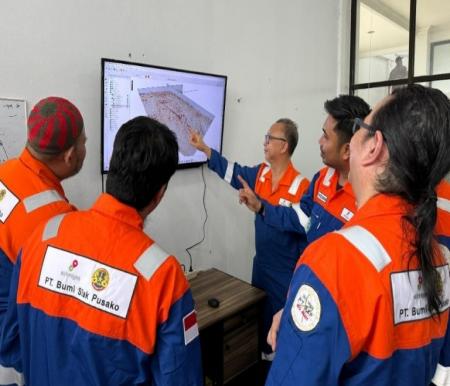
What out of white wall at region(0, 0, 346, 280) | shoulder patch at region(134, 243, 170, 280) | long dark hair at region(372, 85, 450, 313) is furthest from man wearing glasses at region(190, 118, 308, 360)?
long dark hair at region(372, 85, 450, 313)

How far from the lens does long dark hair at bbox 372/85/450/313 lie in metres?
0.71

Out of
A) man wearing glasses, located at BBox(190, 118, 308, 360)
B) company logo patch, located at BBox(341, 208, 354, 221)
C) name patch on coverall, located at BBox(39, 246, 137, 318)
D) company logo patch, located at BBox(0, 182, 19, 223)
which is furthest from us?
man wearing glasses, located at BBox(190, 118, 308, 360)

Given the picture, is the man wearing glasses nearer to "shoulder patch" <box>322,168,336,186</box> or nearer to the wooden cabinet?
the wooden cabinet

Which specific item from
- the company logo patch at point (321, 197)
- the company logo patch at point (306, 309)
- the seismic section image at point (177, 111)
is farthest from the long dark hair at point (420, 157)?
the seismic section image at point (177, 111)

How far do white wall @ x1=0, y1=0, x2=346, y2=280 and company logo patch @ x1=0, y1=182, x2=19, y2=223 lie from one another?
0.73 metres

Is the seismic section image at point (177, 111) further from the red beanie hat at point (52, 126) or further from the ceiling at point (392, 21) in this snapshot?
the ceiling at point (392, 21)

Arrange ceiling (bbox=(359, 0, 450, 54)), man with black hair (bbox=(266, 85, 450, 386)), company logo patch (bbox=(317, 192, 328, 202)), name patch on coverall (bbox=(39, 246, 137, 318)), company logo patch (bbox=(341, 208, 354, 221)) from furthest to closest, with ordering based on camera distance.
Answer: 1. ceiling (bbox=(359, 0, 450, 54))
2. company logo patch (bbox=(317, 192, 328, 202))
3. company logo patch (bbox=(341, 208, 354, 221))
4. name patch on coverall (bbox=(39, 246, 137, 318))
5. man with black hair (bbox=(266, 85, 450, 386))

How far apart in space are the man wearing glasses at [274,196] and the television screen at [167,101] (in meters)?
0.10

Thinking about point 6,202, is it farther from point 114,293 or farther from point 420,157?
point 420,157

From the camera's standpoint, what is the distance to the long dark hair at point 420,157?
2.34 ft

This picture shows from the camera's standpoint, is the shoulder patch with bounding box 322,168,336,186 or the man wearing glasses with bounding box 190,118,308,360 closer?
the shoulder patch with bounding box 322,168,336,186

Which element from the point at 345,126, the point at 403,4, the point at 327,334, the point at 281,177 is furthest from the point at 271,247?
the point at 403,4

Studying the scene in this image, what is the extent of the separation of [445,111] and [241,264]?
92.8 inches

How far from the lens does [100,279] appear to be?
87 centimetres
